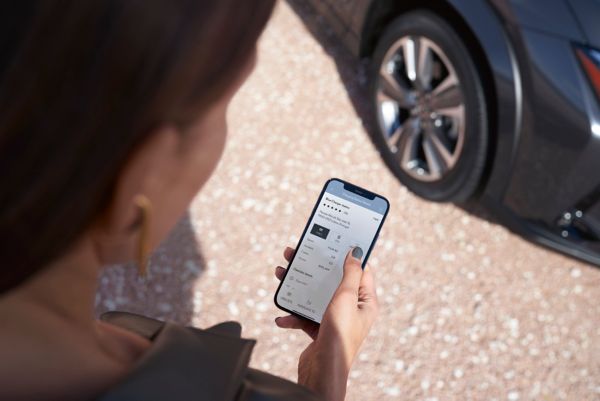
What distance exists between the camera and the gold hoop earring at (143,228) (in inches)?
28.0

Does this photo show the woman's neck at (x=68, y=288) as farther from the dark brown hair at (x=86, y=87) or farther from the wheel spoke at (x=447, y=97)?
the wheel spoke at (x=447, y=97)

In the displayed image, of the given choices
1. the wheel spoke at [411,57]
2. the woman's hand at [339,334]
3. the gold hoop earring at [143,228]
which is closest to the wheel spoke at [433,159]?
the wheel spoke at [411,57]

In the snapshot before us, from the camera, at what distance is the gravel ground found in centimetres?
242

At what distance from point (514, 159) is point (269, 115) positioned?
117 cm

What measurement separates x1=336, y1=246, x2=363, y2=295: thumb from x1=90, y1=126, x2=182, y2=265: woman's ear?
2.45ft

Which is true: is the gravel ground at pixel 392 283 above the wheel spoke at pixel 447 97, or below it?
below

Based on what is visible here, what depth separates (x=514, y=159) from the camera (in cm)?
234

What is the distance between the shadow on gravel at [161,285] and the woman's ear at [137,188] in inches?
66.6

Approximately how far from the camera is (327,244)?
1801mm

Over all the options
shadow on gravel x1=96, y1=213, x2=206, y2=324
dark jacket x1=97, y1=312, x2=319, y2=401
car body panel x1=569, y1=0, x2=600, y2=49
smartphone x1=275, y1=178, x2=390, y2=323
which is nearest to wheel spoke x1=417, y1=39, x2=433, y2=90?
car body panel x1=569, y1=0, x2=600, y2=49

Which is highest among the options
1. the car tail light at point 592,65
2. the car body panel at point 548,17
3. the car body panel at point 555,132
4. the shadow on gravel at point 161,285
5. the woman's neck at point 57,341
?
the car body panel at point 548,17

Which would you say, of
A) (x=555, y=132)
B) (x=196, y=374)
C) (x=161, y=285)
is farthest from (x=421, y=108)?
(x=196, y=374)

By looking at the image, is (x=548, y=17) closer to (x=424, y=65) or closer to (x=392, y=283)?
(x=424, y=65)

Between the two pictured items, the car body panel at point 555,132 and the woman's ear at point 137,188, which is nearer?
the woman's ear at point 137,188
